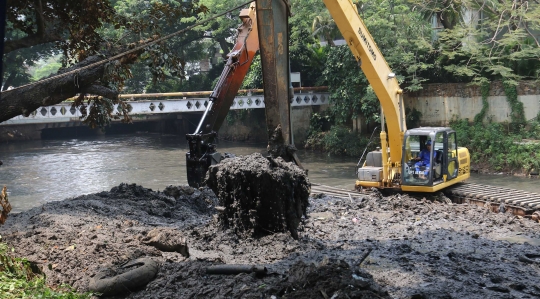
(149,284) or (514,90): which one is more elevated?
(514,90)

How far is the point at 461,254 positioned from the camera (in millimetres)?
10102

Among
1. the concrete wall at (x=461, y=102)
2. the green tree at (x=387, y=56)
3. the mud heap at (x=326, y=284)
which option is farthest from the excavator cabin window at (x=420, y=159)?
the concrete wall at (x=461, y=102)

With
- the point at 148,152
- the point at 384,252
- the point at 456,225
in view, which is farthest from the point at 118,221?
the point at 148,152

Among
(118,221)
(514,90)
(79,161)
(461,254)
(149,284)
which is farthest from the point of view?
(79,161)

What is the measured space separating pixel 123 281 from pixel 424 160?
28.6 ft

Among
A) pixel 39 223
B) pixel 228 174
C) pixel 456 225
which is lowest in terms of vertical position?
pixel 456 225

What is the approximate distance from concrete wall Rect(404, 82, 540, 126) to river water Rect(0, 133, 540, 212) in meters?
3.45

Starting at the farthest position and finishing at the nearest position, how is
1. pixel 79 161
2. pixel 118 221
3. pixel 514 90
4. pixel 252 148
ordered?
pixel 252 148 < pixel 79 161 < pixel 514 90 < pixel 118 221

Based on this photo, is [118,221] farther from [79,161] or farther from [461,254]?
[79,161]

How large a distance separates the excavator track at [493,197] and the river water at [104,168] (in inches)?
220

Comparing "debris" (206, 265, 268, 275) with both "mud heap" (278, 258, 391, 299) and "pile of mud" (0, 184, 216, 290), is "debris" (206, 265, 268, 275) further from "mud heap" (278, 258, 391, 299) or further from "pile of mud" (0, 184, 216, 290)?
"pile of mud" (0, 184, 216, 290)

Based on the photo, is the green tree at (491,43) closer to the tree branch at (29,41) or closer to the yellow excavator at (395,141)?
the yellow excavator at (395,141)

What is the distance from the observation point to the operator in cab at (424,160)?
14.1 m

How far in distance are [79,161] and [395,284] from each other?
2598 centimetres
